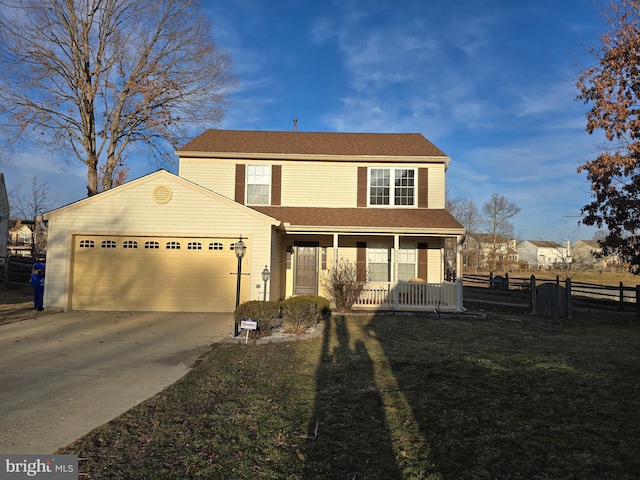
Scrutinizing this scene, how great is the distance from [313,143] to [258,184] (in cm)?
283

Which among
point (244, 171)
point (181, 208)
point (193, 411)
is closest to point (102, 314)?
point (181, 208)

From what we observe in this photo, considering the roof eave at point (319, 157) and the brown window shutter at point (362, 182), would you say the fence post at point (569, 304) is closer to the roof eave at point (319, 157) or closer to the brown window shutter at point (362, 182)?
the roof eave at point (319, 157)

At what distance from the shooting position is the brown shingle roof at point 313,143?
1449 cm

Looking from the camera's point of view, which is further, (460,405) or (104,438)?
(460,405)

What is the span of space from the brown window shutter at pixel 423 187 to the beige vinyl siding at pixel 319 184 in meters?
2.32

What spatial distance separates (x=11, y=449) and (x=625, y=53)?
16.8 m

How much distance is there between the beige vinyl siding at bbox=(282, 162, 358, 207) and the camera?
14.4m

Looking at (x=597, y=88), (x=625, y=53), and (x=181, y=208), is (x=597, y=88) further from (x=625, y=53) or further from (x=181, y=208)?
(x=181, y=208)

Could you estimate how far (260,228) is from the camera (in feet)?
38.6

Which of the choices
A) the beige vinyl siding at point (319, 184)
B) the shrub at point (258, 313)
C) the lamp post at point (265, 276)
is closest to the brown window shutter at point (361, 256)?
the beige vinyl siding at point (319, 184)

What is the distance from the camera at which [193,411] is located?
Result: 4.28 meters

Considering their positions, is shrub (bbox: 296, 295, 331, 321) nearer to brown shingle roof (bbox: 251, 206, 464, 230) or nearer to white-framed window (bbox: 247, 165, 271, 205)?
brown shingle roof (bbox: 251, 206, 464, 230)

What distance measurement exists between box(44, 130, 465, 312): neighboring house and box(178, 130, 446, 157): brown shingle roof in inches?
2.9

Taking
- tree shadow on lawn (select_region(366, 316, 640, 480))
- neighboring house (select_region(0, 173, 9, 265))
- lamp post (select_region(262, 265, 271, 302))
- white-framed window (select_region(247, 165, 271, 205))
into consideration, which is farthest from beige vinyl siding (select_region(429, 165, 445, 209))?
neighboring house (select_region(0, 173, 9, 265))
